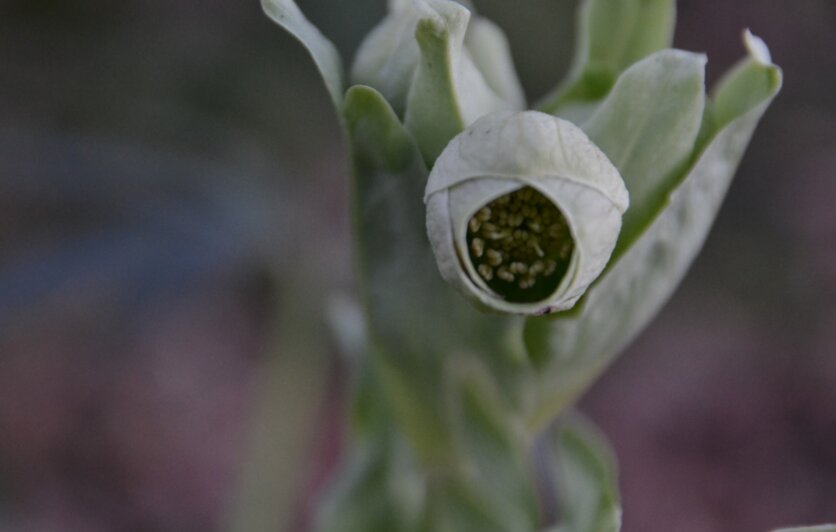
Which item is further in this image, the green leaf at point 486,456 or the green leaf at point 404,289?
the green leaf at point 486,456

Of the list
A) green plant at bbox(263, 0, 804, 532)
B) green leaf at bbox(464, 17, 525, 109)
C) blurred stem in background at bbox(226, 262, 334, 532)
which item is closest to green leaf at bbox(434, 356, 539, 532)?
green plant at bbox(263, 0, 804, 532)

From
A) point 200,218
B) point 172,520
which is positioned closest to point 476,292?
point 200,218

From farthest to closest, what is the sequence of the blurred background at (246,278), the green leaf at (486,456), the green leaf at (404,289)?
the blurred background at (246,278) < the green leaf at (486,456) < the green leaf at (404,289)

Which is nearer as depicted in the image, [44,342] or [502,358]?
[502,358]

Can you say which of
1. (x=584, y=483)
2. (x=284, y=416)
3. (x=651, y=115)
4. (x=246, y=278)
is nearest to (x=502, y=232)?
(x=651, y=115)

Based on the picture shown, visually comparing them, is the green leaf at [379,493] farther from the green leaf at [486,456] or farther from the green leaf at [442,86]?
the green leaf at [442,86]

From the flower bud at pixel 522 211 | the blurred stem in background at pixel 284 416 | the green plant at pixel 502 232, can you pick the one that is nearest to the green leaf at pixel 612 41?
the green plant at pixel 502 232

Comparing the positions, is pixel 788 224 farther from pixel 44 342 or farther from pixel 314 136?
pixel 44 342

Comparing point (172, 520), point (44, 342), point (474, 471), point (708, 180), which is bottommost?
point (172, 520)

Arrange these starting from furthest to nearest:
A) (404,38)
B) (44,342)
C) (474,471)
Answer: (44,342)
(474,471)
(404,38)
